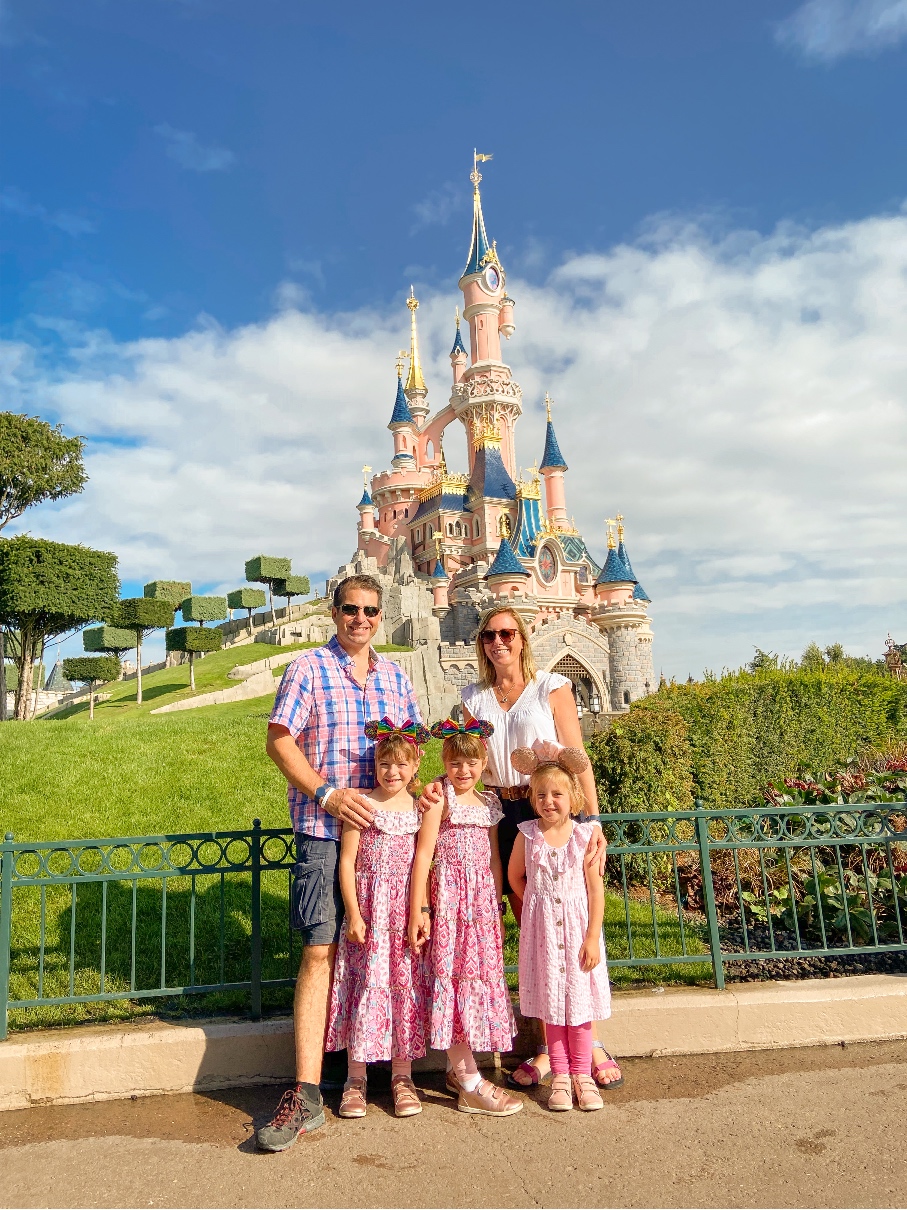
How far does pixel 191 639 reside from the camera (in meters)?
38.8

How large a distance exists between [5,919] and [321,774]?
194 centimetres

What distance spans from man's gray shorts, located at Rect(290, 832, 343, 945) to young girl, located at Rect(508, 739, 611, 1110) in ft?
3.02

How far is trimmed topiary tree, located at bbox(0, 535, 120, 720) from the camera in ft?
83.8

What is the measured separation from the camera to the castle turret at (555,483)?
4831 centimetres

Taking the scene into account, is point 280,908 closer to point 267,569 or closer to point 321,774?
point 321,774

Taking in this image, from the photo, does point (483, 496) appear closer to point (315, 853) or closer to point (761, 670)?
point (761, 670)

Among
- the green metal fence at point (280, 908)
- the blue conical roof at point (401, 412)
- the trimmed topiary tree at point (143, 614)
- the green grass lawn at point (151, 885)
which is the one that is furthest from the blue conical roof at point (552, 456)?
the green metal fence at point (280, 908)

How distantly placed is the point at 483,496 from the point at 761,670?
3482cm

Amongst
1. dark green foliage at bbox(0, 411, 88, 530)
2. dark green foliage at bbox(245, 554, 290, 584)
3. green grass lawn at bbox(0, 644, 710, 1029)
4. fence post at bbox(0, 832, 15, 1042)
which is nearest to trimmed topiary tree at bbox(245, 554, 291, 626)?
dark green foliage at bbox(245, 554, 290, 584)

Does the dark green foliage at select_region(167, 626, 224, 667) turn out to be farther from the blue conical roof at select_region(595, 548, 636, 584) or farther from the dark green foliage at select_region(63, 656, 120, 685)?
the blue conical roof at select_region(595, 548, 636, 584)

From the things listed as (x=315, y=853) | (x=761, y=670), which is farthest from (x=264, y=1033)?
(x=761, y=670)

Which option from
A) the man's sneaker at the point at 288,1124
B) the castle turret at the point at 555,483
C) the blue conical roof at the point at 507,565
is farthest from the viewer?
the castle turret at the point at 555,483

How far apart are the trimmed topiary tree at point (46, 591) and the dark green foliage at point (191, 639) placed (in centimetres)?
1021

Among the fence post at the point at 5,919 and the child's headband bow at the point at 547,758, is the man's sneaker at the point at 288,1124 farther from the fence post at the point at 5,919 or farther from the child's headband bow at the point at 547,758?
the child's headband bow at the point at 547,758
